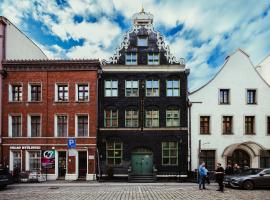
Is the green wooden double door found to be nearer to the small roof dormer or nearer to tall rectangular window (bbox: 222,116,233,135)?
tall rectangular window (bbox: 222,116,233,135)

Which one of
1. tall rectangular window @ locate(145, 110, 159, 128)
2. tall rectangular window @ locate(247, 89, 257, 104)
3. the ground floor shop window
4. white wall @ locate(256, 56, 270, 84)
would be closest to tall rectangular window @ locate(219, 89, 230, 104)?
tall rectangular window @ locate(247, 89, 257, 104)

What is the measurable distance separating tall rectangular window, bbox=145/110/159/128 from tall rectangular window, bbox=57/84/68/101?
838 cm

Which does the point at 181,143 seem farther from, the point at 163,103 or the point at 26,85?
the point at 26,85

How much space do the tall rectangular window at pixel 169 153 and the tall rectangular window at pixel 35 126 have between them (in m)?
12.6

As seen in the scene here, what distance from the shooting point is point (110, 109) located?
30922 mm

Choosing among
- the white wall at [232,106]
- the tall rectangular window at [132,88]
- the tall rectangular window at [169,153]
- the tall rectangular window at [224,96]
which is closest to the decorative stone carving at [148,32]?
the tall rectangular window at [132,88]

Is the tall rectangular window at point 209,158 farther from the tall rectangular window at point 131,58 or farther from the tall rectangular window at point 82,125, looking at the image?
the tall rectangular window at point 82,125

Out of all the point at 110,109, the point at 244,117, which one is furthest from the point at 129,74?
the point at 244,117

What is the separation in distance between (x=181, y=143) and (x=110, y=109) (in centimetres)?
786

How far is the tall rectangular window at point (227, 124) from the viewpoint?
3053cm

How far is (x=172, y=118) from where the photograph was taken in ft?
101

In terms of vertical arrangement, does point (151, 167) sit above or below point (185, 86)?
below

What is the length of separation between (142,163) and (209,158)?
21.9 ft

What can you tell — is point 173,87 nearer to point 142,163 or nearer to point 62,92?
point 142,163
